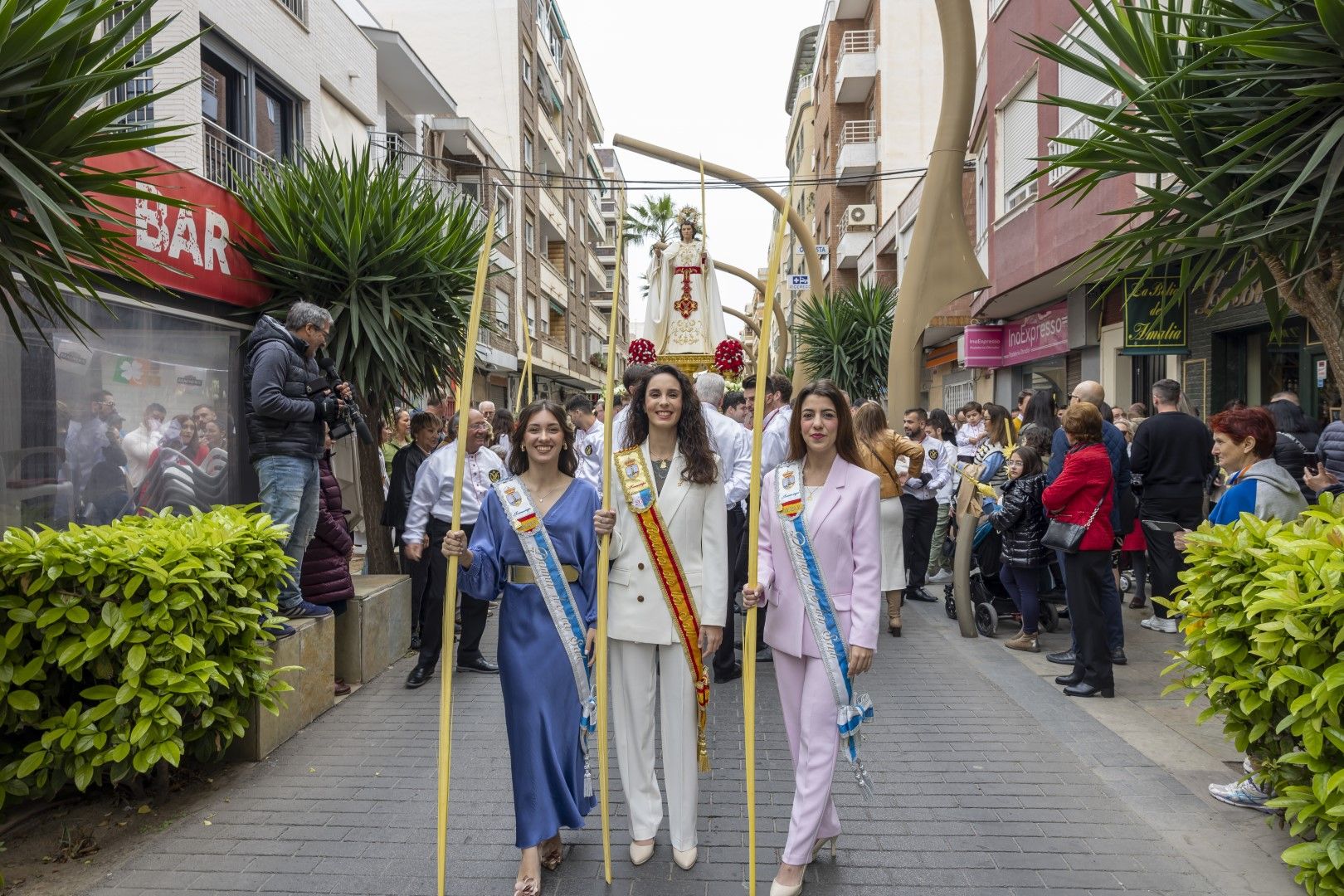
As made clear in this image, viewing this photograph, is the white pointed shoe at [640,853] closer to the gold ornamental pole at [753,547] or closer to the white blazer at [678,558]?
the gold ornamental pole at [753,547]

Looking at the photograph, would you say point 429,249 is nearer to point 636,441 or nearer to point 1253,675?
point 636,441

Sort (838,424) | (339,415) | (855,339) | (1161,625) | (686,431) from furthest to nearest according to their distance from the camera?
(855,339), (1161,625), (339,415), (686,431), (838,424)

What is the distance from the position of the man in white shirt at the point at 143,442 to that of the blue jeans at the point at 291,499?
1839mm

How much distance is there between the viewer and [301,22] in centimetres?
1493

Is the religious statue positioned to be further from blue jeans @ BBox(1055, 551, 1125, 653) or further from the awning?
the awning

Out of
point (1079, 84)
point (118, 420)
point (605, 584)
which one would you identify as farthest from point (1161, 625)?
point (118, 420)

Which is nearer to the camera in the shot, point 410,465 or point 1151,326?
point 410,465

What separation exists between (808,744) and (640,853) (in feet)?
2.88

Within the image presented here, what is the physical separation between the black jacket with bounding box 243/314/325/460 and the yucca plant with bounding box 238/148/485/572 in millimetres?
1826

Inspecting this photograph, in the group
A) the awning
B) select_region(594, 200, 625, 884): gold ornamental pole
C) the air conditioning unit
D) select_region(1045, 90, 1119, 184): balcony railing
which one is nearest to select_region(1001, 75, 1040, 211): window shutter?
select_region(1045, 90, 1119, 184): balcony railing

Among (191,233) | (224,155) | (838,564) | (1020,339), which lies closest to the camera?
(838,564)

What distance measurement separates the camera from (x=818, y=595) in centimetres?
378

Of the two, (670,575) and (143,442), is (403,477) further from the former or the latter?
(670,575)

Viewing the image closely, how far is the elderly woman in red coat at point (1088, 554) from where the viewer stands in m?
6.46
